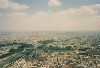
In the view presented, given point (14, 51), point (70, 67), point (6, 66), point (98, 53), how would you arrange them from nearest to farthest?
point (70, 67), point (6, 66), point (98, 53), point (14, 51)

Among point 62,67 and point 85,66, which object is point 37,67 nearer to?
point 62,67

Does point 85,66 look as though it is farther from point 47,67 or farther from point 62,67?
point 47,67

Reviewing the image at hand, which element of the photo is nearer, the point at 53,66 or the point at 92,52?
the point at 53,66

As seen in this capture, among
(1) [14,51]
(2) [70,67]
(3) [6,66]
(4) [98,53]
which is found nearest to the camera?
(2) [70,67]

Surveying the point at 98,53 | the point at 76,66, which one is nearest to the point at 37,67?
the point at 76,66

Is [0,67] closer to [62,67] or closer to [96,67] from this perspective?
[62,67]

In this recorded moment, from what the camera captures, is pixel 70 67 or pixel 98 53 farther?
pixel 98 53

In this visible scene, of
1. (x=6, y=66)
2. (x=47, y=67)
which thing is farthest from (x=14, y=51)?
(x=47, y=67)
